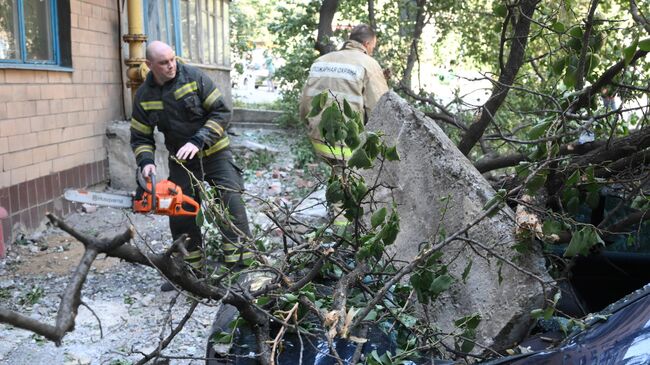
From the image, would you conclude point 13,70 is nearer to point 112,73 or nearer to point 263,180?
point 112,73

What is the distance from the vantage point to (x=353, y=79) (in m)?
5.71

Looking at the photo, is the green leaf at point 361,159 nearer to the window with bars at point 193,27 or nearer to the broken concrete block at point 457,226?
the broken concrete block at point 457,226

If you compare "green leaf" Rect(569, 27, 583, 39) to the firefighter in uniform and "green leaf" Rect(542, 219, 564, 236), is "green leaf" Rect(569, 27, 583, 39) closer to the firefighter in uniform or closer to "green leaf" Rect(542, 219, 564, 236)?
"green leaf" Rect(542, 219, 564, 236)

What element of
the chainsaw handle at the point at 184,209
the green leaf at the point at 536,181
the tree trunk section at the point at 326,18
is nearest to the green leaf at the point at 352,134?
the green leaf at the point at 536,181

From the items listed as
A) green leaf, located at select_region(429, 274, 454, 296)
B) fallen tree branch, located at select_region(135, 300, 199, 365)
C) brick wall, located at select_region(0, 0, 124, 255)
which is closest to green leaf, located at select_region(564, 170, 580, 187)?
green leaf, located at select_region(429, 274, 454, 296)

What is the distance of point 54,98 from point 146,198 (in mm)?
2746

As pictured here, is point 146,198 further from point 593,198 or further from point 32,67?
point 593,198

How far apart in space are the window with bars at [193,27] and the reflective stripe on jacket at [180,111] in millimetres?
5101

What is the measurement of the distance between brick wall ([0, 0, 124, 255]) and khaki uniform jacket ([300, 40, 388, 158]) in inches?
99.7

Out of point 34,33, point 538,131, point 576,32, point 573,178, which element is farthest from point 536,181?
point 34,33

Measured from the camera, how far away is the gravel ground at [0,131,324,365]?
13.2 feet

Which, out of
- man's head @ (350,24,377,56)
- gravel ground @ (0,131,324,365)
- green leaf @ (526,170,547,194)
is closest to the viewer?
green leaf @ (526,170,547,194)

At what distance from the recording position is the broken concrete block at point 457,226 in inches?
106

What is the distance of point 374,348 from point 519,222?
0.75 meters
